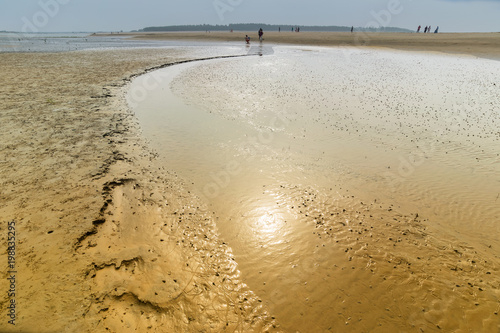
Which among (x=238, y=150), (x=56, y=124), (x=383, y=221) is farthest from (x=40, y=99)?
(x=383, y=221)

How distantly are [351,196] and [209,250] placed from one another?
3.82m

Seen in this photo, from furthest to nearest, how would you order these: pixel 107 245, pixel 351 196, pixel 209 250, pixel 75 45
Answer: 1. pixel 75 45
2. pixel 351 196
3. pixel 209 250
4. pixel 107 245

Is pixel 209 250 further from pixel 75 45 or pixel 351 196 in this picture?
pixel 75 45

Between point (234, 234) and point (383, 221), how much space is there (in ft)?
10.9

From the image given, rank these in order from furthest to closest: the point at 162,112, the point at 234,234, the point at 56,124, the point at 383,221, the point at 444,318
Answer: the point at 162,112
the point at 56,124
the point at 383,221
the point at 234,234
the point at 444,318

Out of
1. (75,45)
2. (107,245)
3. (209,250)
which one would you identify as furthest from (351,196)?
(75,45)

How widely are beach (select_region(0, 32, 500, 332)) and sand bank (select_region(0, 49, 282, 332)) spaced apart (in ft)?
0.07

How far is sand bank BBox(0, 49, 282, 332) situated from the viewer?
346 centimetres

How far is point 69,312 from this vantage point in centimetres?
336

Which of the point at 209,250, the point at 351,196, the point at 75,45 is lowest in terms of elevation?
the point at 209,250

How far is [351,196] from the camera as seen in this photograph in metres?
6.31

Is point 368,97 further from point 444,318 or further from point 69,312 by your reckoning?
point 69,312

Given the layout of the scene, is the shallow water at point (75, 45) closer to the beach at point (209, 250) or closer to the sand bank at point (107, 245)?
the sand bank at point (107, 245)

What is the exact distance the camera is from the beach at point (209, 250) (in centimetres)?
358
